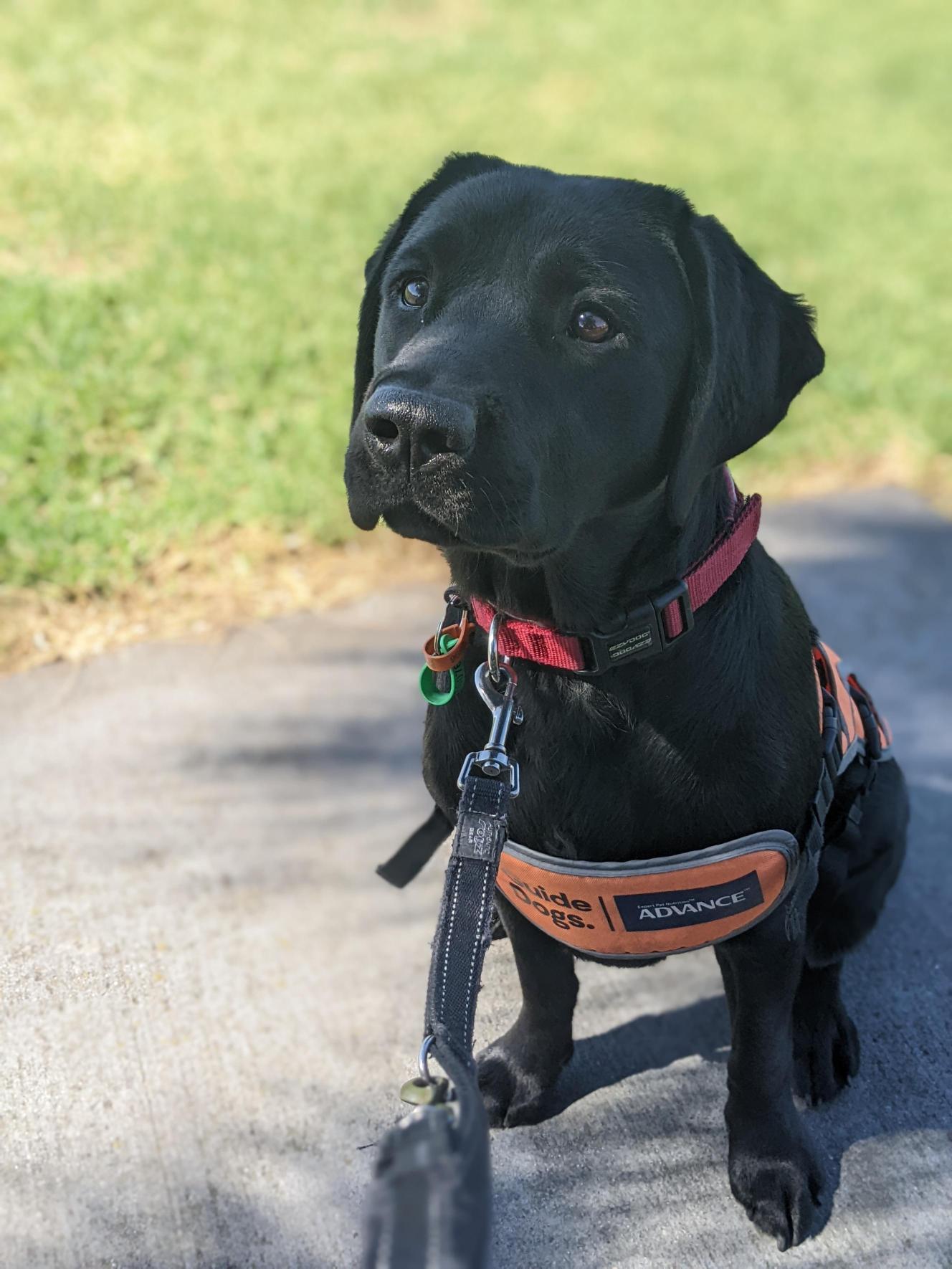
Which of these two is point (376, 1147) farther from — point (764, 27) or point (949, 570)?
point (764, 27)

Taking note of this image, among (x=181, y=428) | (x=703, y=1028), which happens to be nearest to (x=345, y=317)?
(x=181, y=428)

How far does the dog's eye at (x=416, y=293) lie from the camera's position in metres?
2.01

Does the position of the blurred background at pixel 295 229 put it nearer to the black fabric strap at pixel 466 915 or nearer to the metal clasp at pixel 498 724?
the metal clasp at pixel 498 724

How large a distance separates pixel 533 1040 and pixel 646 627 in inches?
36.9

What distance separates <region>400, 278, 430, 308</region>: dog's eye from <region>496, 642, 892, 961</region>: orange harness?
3.03 ft

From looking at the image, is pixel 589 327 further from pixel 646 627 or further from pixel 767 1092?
pixel 767 1092

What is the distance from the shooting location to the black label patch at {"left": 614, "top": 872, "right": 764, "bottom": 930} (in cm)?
192

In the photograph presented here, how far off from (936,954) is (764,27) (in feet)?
39.7

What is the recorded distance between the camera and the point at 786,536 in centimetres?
477

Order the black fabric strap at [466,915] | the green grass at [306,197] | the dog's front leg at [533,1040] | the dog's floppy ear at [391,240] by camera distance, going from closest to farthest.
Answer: the black fabric strap at [466,915], the dog's floppy ear at [391,240], the dog's front leg at [533,1040], the green grass at [306,197]

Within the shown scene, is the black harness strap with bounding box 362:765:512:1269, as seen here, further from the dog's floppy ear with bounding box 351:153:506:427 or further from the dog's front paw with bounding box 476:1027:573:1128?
the dog's floppy ear with bounding box 351:153:506:427

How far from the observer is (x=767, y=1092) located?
2121mm

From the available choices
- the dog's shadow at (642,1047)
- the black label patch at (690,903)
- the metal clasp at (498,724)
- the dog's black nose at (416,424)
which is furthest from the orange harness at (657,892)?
the dog's black nose at (416,424)

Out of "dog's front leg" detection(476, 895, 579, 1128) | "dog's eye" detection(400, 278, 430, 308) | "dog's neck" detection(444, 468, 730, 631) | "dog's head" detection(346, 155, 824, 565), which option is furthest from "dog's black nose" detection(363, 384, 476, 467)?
"dog's front leg" detection(476, 895, 579, 1128)
